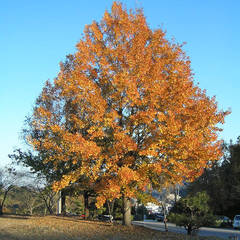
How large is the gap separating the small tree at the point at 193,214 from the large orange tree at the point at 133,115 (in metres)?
2.98

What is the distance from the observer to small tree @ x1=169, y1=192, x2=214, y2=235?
684 inches

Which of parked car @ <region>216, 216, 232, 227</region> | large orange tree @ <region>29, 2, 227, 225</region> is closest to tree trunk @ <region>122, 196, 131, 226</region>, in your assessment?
large orange tree @ <region>29, 2, 227, 225</region>

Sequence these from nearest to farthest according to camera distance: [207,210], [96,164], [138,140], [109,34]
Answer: [96,164]
[138,140]
[109,34]
[207,210]

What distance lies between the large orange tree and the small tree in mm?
2984

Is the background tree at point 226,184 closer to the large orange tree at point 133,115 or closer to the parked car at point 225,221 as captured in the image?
the parked car at point 225,221

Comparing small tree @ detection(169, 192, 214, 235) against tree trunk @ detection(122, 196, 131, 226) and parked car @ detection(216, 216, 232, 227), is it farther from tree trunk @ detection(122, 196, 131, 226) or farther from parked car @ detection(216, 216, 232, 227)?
parked car @ detection(216, 216, 232, 227)

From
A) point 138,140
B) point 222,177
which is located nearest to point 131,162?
point 138,140

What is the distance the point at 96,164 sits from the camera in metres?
13.9

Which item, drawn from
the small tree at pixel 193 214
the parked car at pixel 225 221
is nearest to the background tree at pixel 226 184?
the parked car at pixel 225 221

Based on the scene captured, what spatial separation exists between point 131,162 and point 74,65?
5.94 m

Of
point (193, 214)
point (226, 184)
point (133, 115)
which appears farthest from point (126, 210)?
point (226, 184)

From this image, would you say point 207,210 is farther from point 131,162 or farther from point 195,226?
point 131,162

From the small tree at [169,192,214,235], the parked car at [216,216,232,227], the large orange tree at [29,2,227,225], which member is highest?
the large orange tree at [29,2,227,225]

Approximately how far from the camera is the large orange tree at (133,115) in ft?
43.9
